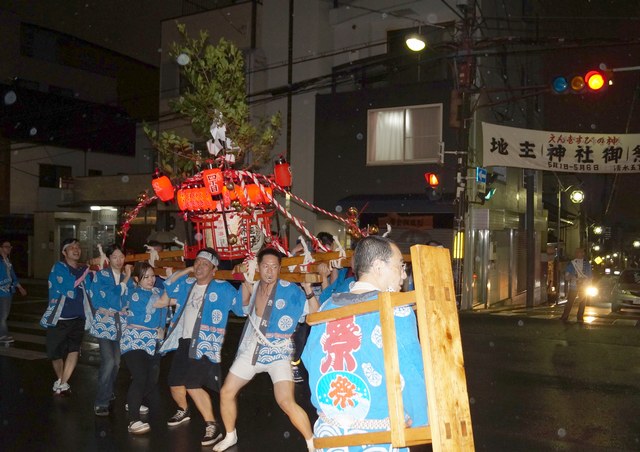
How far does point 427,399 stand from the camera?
102 inches

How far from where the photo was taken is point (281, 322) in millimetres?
5418

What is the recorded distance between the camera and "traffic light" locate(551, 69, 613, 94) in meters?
11.9

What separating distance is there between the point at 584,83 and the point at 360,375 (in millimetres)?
11024

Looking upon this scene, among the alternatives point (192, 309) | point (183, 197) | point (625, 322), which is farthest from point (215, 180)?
point (625, 322)

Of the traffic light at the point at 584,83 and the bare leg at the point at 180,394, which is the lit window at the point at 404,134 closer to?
the traffic light at the point at 584,83

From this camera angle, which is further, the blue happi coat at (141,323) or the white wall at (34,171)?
the white wall at (34,171)

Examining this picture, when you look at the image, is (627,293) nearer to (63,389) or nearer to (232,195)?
(232,195)

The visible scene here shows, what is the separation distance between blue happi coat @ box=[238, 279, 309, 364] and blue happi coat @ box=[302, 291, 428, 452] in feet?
7.64

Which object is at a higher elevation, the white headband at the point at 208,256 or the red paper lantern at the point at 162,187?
the red paper lantern at the point at 162,187

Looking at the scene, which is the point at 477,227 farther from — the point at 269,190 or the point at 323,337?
the point at 323,337

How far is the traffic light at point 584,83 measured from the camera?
11898 mm

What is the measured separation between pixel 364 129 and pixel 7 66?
70.8 feet

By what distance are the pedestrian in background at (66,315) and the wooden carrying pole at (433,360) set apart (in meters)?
6.12

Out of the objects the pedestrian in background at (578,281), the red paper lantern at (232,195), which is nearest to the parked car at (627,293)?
the pedestrian in background at (578,281)
